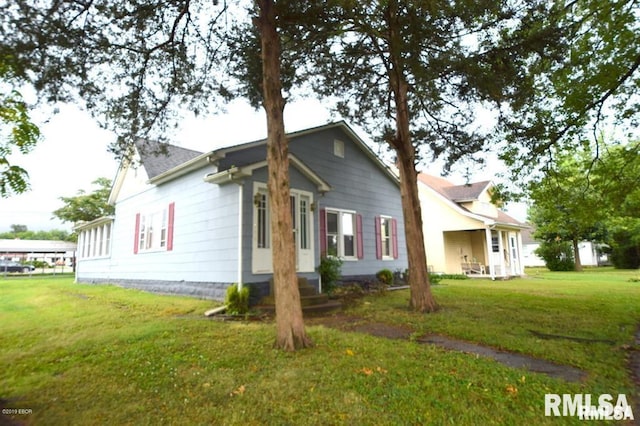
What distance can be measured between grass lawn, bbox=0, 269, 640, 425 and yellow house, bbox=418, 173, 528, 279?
41.6 feet

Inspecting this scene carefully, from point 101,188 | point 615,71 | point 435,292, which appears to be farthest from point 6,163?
point 101,188

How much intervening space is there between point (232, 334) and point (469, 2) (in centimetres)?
737

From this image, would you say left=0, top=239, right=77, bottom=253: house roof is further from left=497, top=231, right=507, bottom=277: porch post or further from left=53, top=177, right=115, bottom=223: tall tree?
left=497, top=231, right=507, bottom=277: porch post

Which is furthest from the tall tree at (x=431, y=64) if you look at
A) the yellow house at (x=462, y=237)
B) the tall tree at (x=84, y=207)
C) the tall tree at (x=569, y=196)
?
the tall tree at (x=84, y=207)

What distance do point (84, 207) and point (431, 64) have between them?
33.5 m

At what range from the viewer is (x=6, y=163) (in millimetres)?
3537

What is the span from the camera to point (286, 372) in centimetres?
404

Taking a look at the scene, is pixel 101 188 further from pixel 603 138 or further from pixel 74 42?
pixel 603 138

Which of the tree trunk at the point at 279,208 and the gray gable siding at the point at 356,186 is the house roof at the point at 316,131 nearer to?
the gray gable siding at the point at 356,186

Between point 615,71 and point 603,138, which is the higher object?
point 615,71

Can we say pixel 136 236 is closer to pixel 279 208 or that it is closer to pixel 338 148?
pixel 338 148

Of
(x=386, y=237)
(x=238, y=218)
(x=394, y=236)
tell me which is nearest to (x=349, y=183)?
(x=386, y=237)

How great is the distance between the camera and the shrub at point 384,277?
542 inches

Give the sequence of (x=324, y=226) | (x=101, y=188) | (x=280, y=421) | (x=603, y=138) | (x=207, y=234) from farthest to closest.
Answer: (x=101, y=188)
(x=324, y=226)
(x=207, y=234)
(x=603, y=138)
(x=280, y=421)
